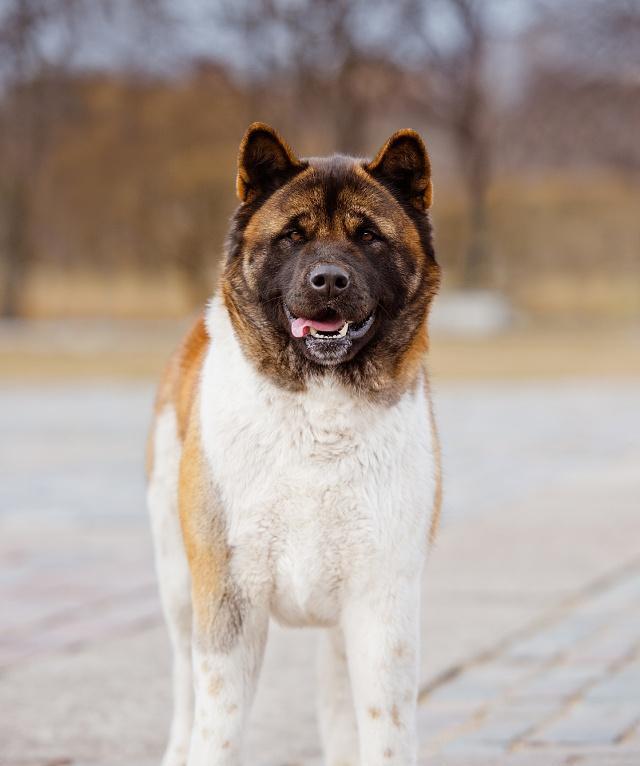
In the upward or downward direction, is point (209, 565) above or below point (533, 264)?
above

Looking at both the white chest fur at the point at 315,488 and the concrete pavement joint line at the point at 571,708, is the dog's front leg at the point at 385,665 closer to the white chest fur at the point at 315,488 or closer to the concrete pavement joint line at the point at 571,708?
the white chest fur at the point at 315,488

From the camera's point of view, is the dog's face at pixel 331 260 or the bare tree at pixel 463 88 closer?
the dog's face at pixel 331 260

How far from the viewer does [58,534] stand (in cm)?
848

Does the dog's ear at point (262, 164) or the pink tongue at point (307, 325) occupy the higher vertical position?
the dog's ear at point (262, 164)

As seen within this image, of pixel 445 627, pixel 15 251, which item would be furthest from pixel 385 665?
pixel 15 251

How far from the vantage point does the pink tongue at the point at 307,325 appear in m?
3.63

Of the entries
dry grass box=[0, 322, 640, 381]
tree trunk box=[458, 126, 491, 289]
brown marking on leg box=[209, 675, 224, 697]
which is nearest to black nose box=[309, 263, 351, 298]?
brown marking on leg box=[209, 675, 224, 697]

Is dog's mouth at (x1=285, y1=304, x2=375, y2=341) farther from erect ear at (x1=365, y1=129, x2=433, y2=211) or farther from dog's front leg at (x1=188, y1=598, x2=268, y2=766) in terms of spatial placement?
dog's front leg at (x1=188, y1=598, x2=268, y2=766)

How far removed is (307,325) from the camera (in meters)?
3.65

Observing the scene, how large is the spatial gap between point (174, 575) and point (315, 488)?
0.88 meters

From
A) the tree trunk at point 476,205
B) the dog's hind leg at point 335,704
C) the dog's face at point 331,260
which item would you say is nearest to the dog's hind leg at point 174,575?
the dog's hind leg at point 335,704

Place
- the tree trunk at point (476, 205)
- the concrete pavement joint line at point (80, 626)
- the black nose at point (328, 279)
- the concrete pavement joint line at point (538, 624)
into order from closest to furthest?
the black nose at point (328, 279) < the concrete pavement joint line at point (538, 624) < the concrete pavement joint line at point (80, 626) < the tree trunk at point (476, 205)

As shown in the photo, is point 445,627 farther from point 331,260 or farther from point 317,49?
point 317,49

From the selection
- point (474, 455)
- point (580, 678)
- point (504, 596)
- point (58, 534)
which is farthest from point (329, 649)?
point (474, 455)
